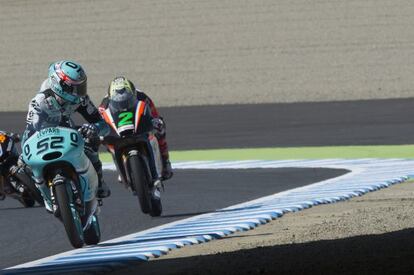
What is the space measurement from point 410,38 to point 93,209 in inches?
1162

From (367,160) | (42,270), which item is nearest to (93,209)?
(42,270)

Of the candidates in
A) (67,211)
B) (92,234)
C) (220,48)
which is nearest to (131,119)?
(92,234)

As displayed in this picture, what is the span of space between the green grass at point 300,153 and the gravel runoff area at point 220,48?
1290cm

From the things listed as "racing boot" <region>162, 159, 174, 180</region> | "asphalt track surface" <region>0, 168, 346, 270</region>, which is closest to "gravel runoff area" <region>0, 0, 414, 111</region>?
"asphalt track surface" <region>0, 168, 346, 270</region>

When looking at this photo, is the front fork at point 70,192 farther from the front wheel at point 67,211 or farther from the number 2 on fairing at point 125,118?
the number 2 on fairing at point 125,118

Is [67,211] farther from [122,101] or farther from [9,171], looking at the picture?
[122,101]

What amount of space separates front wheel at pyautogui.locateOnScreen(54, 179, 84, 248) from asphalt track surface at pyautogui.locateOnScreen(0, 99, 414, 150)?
46.0 ft

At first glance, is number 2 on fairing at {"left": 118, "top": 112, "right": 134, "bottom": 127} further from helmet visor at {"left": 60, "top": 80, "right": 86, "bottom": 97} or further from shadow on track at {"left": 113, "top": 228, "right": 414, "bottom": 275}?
shadow on track at {"left": 113, "top": 228, "right": 414, "bottom": 275}

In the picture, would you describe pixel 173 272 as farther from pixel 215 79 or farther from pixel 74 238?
pixel 215 79

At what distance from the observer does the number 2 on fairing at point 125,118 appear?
15.6 meters

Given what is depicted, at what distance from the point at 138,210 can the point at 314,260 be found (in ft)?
20.6

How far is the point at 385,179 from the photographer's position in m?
18.5

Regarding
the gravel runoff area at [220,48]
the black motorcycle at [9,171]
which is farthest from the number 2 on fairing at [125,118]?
the gravel runoff area at [220,48]

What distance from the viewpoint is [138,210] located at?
16188 mm
